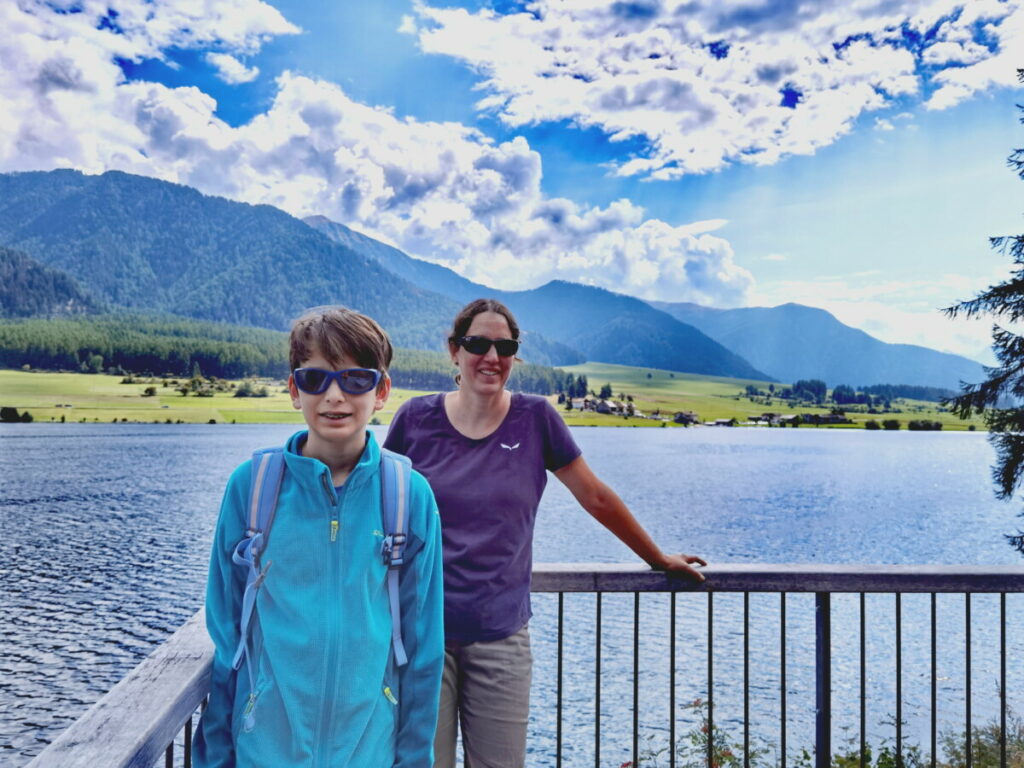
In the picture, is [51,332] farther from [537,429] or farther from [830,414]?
[537,429]

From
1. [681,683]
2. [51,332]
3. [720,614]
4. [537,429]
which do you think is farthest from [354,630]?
[51,332]

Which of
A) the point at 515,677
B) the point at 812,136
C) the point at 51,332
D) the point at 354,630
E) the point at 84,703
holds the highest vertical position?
the point at 812,136

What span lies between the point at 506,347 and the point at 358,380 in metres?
0.66

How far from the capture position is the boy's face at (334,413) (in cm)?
153

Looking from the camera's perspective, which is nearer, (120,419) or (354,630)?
(354,630)

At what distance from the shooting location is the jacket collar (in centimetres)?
147

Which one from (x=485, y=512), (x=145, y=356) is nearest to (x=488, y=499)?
(x=485, y=512)

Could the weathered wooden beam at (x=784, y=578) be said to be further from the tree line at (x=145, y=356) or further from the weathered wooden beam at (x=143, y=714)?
the tree line at (x=145, y=356)

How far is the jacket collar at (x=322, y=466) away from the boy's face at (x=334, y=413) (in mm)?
35

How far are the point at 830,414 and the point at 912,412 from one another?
1216cm

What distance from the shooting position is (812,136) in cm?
11156

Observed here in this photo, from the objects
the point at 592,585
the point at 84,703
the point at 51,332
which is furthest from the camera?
the point at 51,332

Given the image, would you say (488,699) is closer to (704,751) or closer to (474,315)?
(474,315)

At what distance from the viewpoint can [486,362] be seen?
210 centimetres
